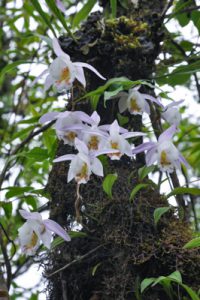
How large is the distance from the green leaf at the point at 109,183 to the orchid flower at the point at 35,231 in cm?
15

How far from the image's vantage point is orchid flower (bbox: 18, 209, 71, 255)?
1.30 metres

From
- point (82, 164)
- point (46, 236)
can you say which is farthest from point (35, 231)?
point (82, 164)

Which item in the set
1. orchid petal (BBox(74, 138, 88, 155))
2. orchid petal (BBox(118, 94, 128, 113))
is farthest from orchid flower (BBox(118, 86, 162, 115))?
orchid petal (BBox(74, 138, 88, 155))

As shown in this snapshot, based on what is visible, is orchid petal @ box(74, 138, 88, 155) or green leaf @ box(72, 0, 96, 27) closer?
orchid petal @ box(74, 138, 88, 155)

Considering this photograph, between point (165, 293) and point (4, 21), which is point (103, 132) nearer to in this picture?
point (165, 293)

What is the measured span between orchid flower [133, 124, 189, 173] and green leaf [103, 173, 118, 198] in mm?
94

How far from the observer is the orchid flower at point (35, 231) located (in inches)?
51.1

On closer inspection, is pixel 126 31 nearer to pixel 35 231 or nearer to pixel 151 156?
pixel 151 156

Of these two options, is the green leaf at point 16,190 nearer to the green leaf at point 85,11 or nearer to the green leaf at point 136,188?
the green leaf at point 136,188

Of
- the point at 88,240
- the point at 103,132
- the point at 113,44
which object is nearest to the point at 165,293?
the point at 88,240

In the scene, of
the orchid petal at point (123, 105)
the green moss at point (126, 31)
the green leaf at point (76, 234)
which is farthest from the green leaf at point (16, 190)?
the green moss at point (126, 31)

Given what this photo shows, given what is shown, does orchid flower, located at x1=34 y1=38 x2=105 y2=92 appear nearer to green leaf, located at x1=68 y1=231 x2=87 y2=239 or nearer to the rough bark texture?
the rough bark texture

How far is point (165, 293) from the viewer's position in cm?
131

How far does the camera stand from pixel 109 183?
52.3 inches
